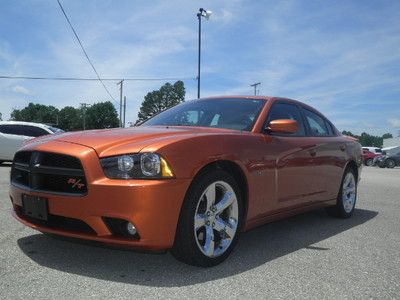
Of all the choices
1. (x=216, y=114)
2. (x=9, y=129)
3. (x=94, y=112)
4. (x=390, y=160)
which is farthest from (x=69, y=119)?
(x=216, y=114)

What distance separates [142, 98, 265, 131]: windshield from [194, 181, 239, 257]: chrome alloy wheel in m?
0.85

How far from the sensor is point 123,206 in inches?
122

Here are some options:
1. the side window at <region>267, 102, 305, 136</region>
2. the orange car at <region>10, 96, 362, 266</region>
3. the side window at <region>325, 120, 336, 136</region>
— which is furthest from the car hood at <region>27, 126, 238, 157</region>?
the side window at <region>325, 120, 336, 136</region>

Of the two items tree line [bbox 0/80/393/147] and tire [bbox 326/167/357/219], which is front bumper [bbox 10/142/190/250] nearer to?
tire [bbox 326/167/357/219]

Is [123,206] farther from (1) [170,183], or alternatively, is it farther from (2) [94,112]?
(2) [94,112]

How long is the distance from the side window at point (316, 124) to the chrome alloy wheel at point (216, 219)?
2.03m

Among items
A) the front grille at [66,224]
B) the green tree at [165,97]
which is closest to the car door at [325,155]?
the front grille at [66,224]

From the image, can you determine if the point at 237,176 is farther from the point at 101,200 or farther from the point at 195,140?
the point at 101,200

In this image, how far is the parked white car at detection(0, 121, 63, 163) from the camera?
1488 cm

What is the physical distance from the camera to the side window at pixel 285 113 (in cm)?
473

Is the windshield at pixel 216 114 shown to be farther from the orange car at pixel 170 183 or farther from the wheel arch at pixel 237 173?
the wheel arch at pixel 237 173

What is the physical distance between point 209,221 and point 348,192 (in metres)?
3.24

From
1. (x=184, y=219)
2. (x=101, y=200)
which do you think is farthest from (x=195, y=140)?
(x=101, y=200)

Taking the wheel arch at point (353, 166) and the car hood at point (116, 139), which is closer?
the car hood at point (116, 139)
